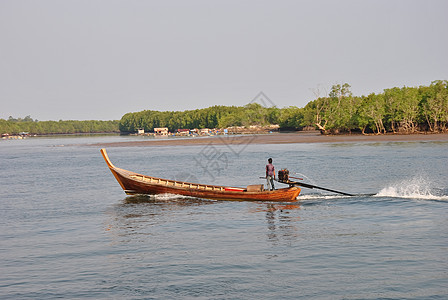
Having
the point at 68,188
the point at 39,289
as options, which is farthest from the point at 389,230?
the point at 68,188

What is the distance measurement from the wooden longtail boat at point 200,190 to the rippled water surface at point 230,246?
0.51 meters

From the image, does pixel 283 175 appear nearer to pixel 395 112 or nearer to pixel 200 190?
pixel 200 190

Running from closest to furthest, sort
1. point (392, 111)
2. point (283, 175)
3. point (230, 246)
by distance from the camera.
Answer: point (230, 246), point (283, 175), point (392, 111)

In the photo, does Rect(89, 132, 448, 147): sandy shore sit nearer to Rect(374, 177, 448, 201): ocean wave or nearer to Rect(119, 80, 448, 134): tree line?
Rect(119, 80, 448, 134): tree line

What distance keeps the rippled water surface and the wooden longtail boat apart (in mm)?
510

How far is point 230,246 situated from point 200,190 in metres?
11.2

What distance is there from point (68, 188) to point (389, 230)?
27526mm

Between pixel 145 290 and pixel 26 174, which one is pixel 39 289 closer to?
pixel 145 290

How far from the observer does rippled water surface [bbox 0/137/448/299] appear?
13.6 m

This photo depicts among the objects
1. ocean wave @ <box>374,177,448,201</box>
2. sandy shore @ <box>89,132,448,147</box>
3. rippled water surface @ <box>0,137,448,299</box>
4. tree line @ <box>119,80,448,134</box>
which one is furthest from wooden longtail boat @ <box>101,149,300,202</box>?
tree line @ <box>119,80,448,134</box>

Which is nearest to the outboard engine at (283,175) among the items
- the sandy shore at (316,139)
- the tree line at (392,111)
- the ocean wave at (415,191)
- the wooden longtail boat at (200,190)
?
the wooden longtail boat at (200,190)

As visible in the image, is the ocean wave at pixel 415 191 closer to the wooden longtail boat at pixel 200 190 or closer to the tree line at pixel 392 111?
the wooden longtail boat at pixel 200 190

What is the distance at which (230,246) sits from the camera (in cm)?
1789

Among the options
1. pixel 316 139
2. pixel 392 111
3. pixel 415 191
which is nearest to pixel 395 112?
pixel 392 111
